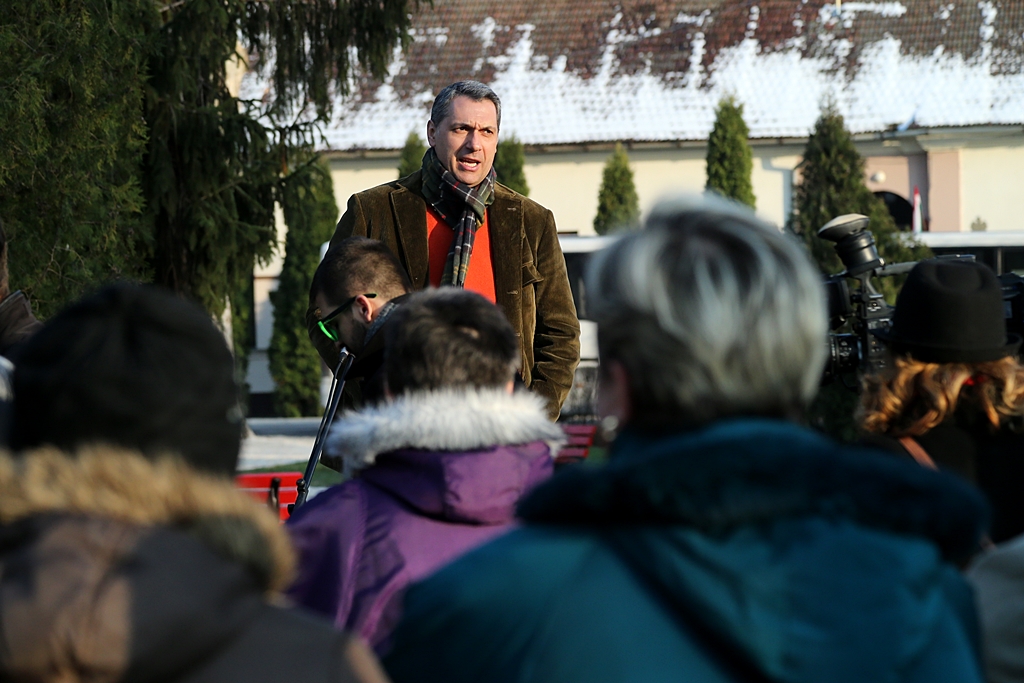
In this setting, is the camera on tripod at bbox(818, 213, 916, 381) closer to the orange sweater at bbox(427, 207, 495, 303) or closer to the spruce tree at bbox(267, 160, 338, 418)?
the orange sweater at bbox(427, 207, 495, 303)

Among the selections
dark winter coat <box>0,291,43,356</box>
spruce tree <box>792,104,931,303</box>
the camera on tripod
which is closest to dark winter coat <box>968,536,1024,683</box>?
dark winter coat <box>0,291,43,356</box>

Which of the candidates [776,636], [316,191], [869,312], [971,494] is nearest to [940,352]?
[971,494]

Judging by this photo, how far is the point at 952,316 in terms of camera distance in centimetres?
270

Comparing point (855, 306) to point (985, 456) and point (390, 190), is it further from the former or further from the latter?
point (985, 456)

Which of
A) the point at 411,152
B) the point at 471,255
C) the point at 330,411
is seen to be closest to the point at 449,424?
the point at 330,411

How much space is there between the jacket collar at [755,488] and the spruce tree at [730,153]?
2098 cm

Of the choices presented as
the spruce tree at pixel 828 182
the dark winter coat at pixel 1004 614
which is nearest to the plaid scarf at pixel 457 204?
the dark winter coat at pixel 1004 614

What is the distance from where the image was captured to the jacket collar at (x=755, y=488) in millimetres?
1281

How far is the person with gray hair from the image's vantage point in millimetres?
1274

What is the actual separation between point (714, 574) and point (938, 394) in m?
1.62

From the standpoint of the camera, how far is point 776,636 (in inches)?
49.5

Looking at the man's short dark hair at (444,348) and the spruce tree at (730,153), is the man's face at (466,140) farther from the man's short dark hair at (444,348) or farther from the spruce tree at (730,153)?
the spruce tree at (730,153)

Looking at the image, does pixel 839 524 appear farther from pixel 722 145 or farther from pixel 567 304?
pixel 722 145

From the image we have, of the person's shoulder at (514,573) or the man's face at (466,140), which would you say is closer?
the person's shoulder at (514,573)
